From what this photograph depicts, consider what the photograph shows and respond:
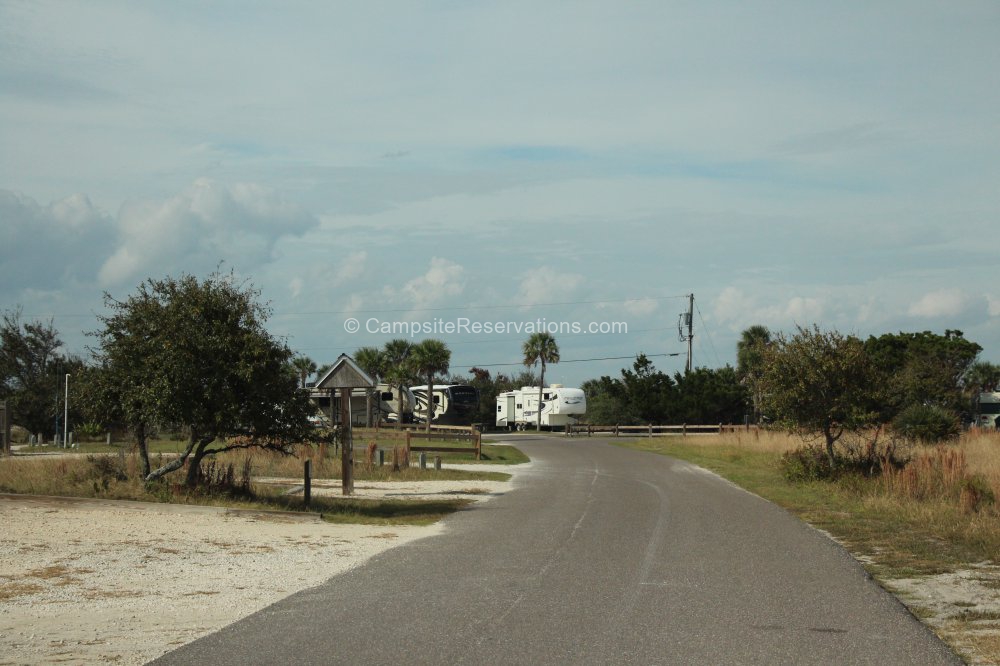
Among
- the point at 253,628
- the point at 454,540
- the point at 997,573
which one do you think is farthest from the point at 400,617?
the point at 997,573

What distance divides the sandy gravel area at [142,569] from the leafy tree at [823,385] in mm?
12521

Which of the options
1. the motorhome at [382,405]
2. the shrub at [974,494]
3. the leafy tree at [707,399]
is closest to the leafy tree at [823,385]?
the shrub at [974,494]

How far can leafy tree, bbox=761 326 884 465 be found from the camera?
24.4 meters

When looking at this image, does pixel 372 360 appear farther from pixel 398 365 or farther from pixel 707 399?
pixel 707 399

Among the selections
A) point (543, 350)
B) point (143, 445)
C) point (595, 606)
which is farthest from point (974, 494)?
point (543, 350)

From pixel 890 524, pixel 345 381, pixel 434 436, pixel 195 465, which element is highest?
pixel 345 381

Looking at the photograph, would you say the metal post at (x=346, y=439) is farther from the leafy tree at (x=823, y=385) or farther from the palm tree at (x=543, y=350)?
the palm tree at (x=543, y=350)

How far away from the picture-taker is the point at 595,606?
9.03m

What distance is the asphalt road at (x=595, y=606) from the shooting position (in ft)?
24.0

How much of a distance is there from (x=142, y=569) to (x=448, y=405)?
59.8m

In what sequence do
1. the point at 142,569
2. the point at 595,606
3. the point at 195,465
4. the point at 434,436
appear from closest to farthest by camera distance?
the point at 595,606 → the point at 142,569 → the point at 195,465 → the point at 434,436

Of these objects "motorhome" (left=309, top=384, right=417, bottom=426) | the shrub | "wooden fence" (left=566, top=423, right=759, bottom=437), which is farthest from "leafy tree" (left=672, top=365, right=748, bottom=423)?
the shrub

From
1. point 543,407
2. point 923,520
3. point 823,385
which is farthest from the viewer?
point 543,407

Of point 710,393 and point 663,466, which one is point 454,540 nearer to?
point 663,466
